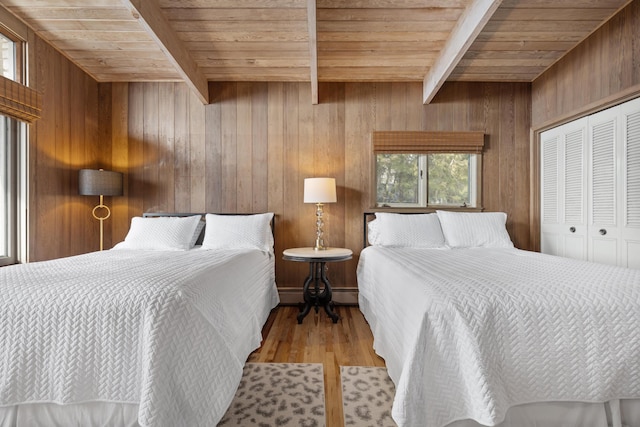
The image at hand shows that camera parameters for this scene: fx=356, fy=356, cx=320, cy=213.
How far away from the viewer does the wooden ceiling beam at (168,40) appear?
Answer: 227 centimetres

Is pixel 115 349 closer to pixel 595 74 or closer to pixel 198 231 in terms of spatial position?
pixel 198 231

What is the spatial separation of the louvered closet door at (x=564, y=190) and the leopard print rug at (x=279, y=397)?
248cm

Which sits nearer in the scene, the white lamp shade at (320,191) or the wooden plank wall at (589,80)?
the wooden plank wall at (589,80)

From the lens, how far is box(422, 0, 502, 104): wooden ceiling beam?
2.26m

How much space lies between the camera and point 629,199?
8.18ft

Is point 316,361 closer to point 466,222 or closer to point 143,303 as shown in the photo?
point 143,303

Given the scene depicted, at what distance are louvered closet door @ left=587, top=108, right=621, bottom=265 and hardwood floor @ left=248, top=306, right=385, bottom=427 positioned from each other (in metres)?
1.92

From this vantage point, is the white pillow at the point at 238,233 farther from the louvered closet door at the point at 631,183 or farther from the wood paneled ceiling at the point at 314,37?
the louvered closet door at the point at 631,183

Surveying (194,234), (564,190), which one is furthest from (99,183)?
(564,190)

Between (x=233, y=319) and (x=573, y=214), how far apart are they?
295 centimetres

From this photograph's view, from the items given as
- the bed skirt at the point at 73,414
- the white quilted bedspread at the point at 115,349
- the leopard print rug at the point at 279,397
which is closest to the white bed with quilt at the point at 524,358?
the leopard print rug at the point at 279,397

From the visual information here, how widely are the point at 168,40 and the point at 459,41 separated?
7.10 feet

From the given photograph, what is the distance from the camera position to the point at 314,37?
2527mm

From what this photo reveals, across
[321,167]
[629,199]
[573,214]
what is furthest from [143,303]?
[573,214]
